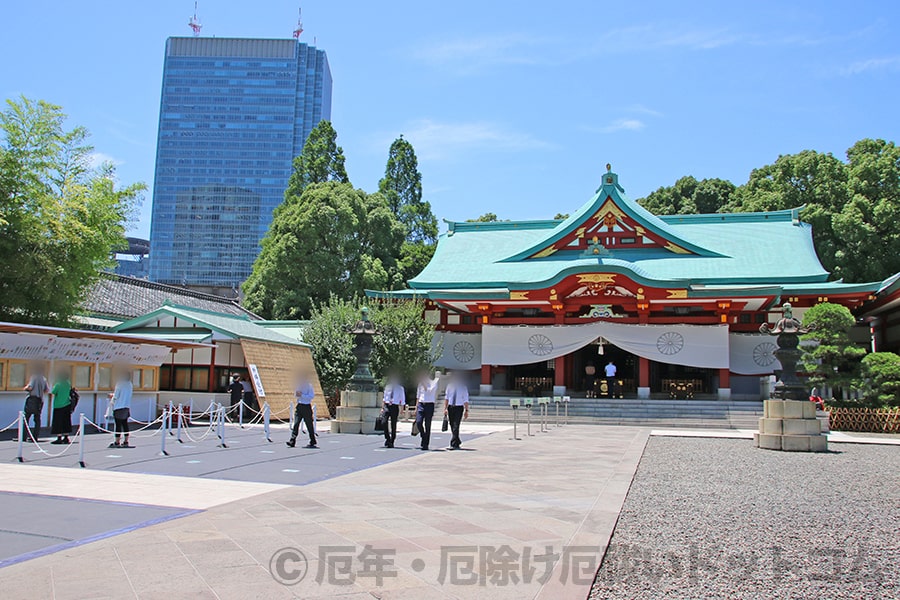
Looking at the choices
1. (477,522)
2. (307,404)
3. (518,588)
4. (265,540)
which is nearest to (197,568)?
(265,540)

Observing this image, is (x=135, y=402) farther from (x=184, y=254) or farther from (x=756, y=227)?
(x=184, y=254)

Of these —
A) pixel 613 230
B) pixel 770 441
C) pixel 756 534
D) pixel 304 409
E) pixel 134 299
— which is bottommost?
pixel 756 534

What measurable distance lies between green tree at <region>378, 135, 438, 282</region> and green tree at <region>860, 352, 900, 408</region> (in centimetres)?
3011

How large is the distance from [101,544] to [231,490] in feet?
8.66

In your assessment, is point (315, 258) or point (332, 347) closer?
point (332, 347)

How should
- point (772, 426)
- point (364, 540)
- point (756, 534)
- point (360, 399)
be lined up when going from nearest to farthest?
point (364, 540) < point (756, 534) < point (772, 426) < point (360, 399)

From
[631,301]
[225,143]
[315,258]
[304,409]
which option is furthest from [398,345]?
[225,143]

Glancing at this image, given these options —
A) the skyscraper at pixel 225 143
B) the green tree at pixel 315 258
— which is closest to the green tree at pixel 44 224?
the green tree at pixel 315 258

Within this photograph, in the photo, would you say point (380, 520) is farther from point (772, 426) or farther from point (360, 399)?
point (772, 426)

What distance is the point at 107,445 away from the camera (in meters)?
12.2

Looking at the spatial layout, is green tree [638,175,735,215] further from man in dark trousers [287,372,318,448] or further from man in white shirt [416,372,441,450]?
man in dark trousers [287,372,318,448]

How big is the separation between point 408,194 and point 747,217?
78.5ft

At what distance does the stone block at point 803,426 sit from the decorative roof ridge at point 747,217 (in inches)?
733

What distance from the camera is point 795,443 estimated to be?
13656 mm
